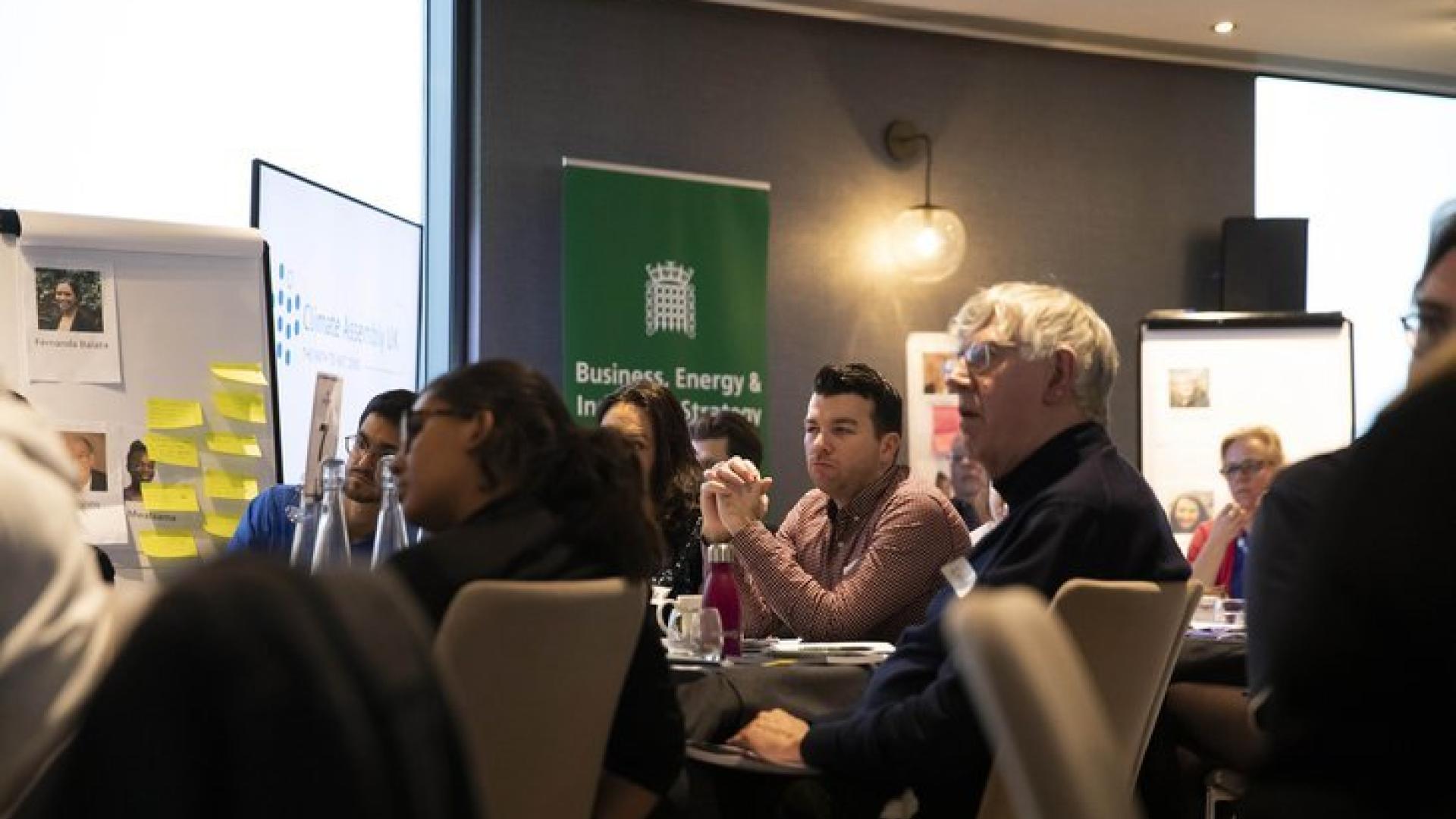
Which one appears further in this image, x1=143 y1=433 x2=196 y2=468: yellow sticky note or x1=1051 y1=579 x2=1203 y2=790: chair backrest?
x1=143 y1=433 x2=196 y2=468: yellow sticky note

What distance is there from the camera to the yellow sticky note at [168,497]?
4.96m

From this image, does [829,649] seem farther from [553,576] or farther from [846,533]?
[553,576]

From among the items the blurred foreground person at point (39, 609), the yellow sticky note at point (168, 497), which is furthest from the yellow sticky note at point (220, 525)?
the blurred foreground person at point (39, 609)

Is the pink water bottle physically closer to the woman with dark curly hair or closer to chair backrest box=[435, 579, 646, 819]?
the woman with dark curly hair

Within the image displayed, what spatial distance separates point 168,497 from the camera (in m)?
4.99

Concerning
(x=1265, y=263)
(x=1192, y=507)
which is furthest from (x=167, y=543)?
(x=1265, y=263)

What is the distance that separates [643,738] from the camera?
2646mm

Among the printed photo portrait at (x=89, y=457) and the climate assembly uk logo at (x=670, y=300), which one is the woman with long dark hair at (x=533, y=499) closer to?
the printed photo portrait at (x=89, y=457)

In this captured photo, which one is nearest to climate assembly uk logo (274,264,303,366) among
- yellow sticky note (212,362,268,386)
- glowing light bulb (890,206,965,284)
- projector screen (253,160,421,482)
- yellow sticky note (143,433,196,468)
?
projector screen (253,160,421,482)

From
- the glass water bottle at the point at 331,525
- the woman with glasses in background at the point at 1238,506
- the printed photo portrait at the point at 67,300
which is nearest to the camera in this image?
the glass water bottle at the point at 331,525

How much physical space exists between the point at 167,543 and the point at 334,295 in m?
1.61

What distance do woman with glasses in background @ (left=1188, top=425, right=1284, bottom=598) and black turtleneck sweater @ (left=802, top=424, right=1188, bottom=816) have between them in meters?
3.09

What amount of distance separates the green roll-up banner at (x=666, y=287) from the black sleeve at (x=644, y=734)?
14.4 feet

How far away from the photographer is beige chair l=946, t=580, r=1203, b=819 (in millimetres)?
2471
